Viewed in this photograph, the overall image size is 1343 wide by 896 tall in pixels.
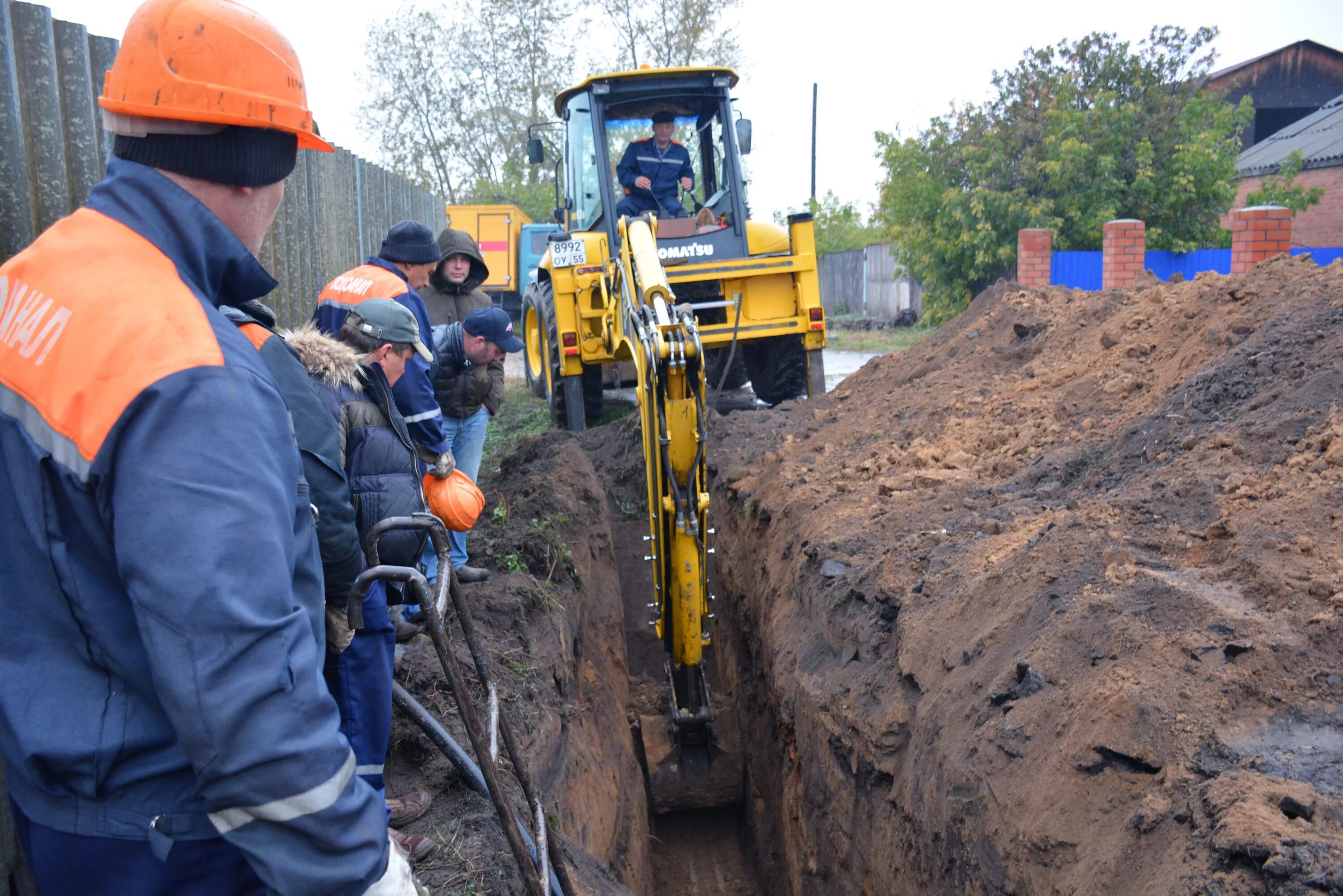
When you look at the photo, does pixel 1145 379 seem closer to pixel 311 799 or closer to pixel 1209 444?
pixel 1209 444

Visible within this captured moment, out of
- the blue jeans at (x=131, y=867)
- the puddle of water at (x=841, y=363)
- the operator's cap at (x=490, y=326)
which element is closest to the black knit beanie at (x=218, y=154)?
the blue jeans at (x=131, y=867)

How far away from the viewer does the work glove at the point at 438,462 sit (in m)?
3.95

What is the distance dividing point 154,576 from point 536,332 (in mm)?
10998

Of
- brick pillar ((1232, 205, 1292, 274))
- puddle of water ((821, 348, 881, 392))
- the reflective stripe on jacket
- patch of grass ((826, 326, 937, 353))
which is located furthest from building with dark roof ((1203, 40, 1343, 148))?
the reflective stripe on jacket

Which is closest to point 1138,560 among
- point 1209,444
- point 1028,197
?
point 1209,444

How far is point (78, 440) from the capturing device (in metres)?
1.40

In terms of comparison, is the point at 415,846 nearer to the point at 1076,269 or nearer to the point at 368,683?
the point at 368,683

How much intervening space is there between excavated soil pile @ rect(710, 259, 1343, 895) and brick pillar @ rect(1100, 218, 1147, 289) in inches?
243

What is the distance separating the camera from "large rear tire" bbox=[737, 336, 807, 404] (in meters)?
10.3

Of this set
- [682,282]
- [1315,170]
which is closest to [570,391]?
[682,282]

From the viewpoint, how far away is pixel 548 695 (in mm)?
4801

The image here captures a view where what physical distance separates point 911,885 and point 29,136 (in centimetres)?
416

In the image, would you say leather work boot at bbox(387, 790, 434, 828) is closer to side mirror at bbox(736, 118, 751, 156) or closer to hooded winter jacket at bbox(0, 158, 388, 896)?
hooded winter jacket at bbox(0, 158, 388, 896)

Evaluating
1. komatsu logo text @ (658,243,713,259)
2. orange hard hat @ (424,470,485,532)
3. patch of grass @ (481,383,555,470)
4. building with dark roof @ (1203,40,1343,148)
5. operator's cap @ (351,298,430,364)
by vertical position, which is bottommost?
patch of grass @ (481,383,555,470)
